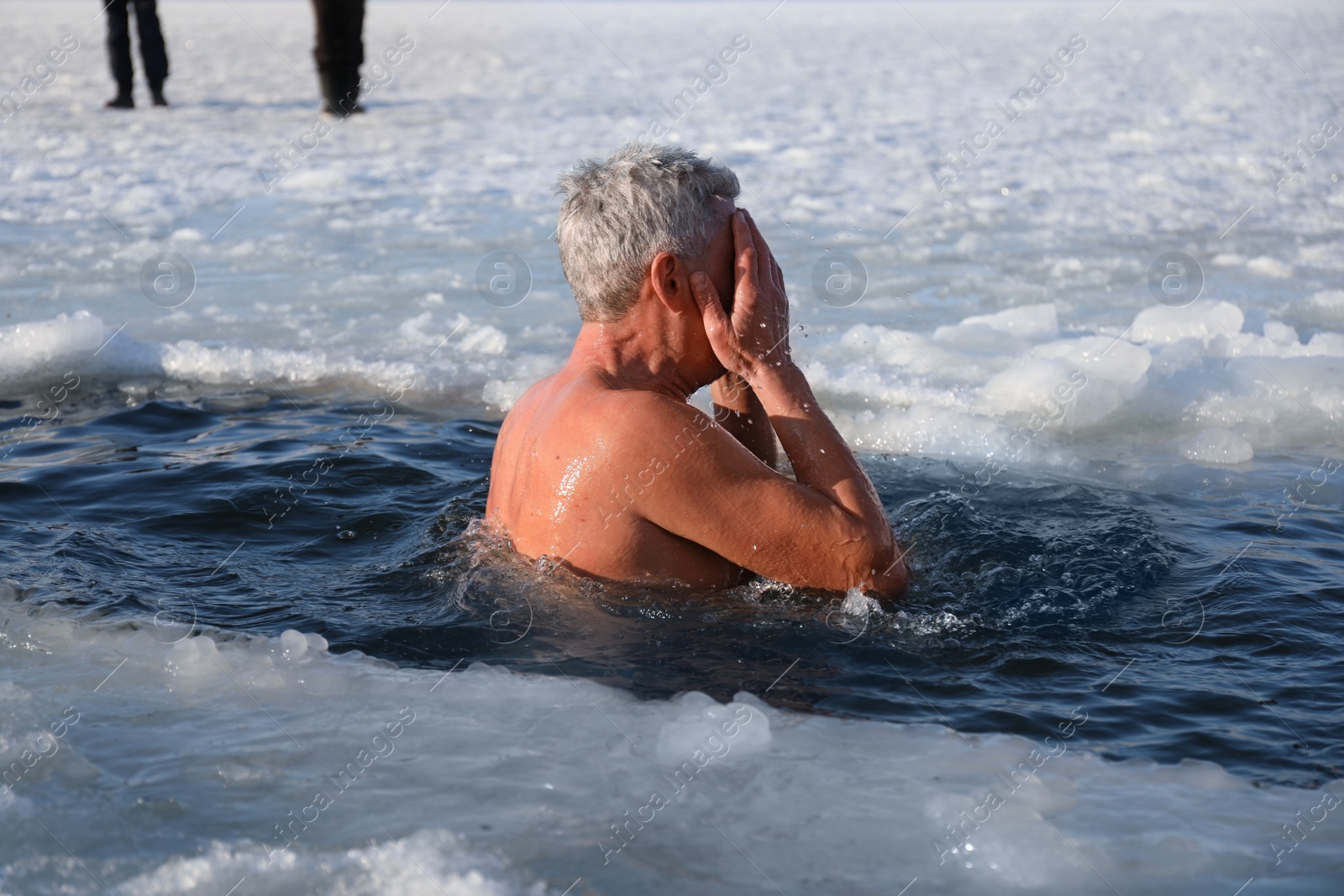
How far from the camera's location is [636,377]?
316 cm

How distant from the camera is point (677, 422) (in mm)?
2924

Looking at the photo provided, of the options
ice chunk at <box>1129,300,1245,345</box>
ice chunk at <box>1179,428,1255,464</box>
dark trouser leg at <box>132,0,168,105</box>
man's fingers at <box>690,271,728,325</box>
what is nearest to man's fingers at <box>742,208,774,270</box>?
man's fingers at <box>690,271,728,325</box>

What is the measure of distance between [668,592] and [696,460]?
1.34 ft

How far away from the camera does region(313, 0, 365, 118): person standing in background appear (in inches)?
560

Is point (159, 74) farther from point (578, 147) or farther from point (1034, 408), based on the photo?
point (1034, 408)

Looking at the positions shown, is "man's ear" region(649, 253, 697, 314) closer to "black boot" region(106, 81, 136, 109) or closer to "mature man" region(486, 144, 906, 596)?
"mature man" region(486, 144, 906, 596)

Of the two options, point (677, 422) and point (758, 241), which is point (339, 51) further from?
point (677, 422)

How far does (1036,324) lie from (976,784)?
14.5 feet

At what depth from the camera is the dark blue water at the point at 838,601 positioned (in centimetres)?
A: 288

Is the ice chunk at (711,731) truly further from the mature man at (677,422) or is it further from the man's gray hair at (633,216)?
the man's gray hair at (633,216)

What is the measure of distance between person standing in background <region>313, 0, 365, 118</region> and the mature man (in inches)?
487

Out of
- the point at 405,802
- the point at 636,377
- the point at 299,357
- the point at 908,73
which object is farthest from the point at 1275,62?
the point at 405,802

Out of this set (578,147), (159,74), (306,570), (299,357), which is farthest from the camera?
(159,74)

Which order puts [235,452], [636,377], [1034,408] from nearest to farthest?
[636,377], [235,452], [1034,408]
